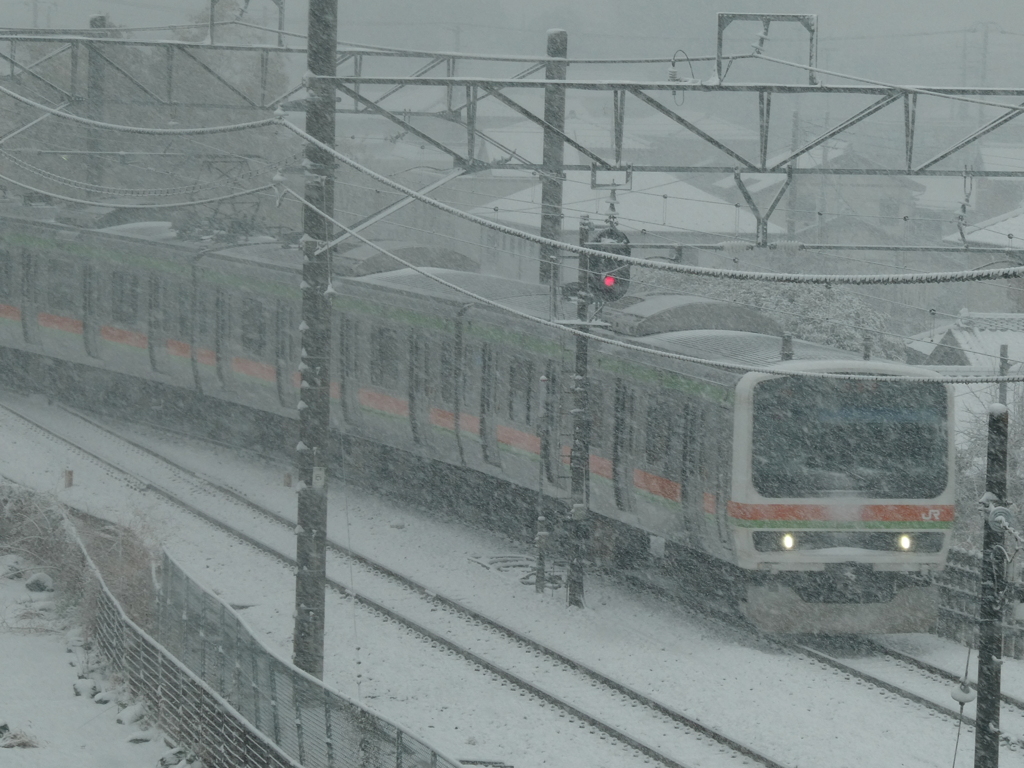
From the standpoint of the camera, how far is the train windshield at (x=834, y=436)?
13.3 m

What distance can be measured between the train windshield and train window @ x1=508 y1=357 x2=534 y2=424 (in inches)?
163

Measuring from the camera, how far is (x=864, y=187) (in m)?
59.9

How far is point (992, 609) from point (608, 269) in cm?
769

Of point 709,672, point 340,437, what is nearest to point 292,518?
point 340,437

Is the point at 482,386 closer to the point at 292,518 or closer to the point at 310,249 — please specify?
the point at 292,518

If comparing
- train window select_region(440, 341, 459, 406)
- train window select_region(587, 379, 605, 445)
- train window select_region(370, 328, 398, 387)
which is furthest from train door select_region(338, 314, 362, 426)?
train window select_region(587, 379, 605, 445)

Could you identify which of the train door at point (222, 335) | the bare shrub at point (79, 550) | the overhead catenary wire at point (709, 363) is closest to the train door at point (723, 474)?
the overhead catenary wire at point (709, 363)

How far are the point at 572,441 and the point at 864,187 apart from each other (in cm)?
4718

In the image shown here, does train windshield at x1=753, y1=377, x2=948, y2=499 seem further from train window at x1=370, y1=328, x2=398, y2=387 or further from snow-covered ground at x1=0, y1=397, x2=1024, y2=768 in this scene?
train window at x1=370, y1=328, x2=398, y2=387

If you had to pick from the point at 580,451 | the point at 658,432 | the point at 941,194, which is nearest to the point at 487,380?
the point at 580,451

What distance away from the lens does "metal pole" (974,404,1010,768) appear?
8.31m

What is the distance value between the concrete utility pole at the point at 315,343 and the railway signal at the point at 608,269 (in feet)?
13.0

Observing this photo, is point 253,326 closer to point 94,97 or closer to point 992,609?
point 94,97

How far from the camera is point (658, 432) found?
1476 centimetres
